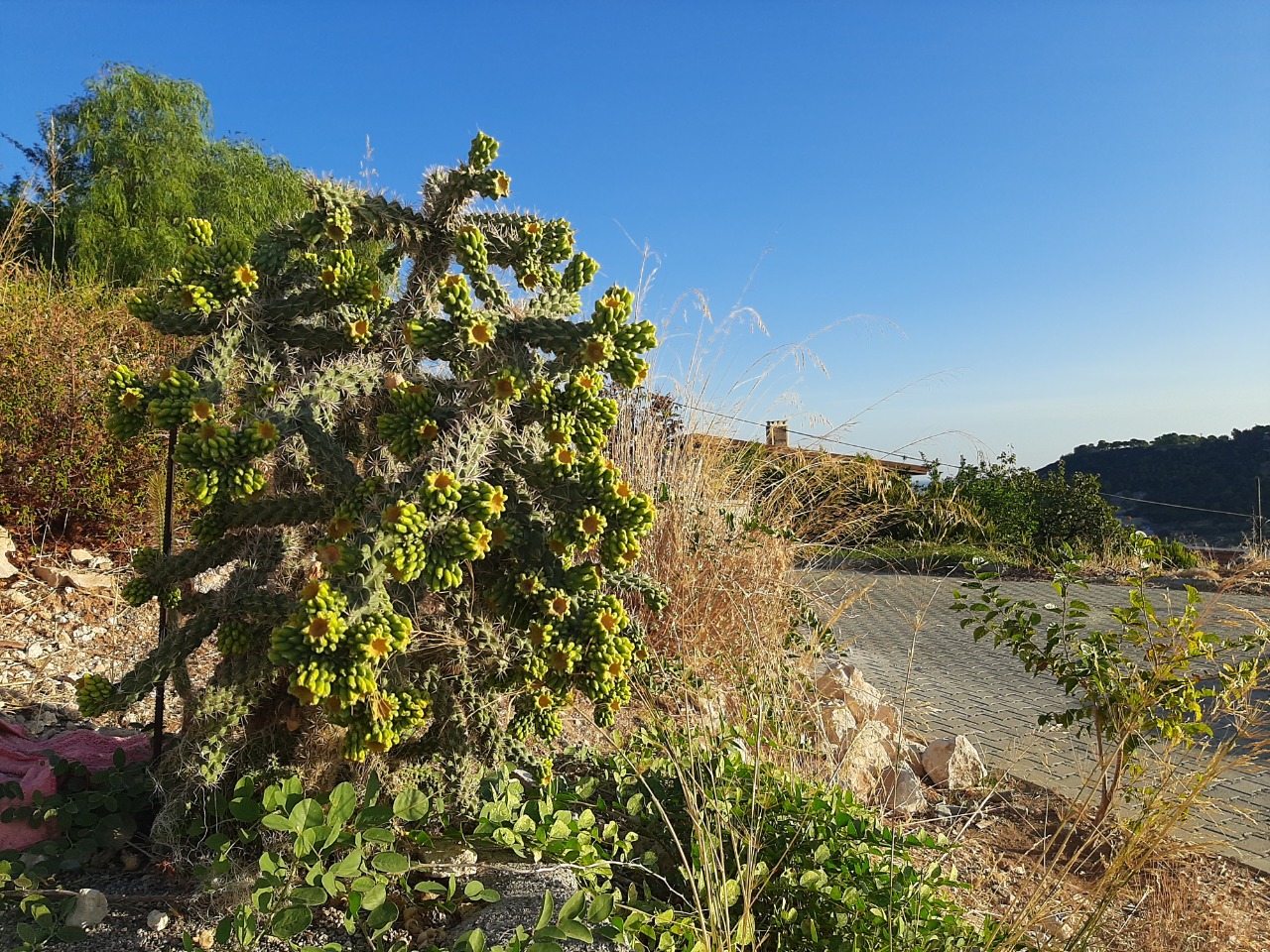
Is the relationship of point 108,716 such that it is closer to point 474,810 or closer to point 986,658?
point 474,810

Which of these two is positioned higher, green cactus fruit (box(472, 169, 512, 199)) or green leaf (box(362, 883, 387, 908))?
green cactus fruit (box(472, 169, 512, 199))

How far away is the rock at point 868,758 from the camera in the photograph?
2.70 m

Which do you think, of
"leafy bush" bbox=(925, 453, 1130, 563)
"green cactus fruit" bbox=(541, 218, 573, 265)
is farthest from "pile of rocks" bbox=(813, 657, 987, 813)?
"leafy bush" bbox=(925, 453, 1130, 563)

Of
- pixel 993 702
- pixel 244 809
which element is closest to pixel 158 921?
pixel 244 809

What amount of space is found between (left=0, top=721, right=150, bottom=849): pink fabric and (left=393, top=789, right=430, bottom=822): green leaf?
0.95 meters

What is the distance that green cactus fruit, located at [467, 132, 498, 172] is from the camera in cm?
192

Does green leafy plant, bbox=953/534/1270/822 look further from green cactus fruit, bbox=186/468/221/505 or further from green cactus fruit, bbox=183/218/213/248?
green cactus fruit, bbox=183/218/213/248

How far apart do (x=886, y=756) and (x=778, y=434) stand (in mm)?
2219

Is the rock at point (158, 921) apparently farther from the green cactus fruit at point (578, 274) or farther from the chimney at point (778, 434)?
the chimney at point (778, 434)

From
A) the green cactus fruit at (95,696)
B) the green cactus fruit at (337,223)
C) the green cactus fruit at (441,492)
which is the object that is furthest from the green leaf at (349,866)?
the green cactus fruit at (337,223)

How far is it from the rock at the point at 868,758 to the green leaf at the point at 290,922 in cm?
168

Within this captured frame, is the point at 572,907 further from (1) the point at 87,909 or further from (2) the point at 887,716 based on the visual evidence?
(2) the point at 887,716

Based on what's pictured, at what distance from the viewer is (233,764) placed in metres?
1.84

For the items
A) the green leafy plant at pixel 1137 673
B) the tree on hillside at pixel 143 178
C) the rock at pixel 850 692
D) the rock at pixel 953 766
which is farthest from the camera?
the tree on hillside at pixel 143 178
